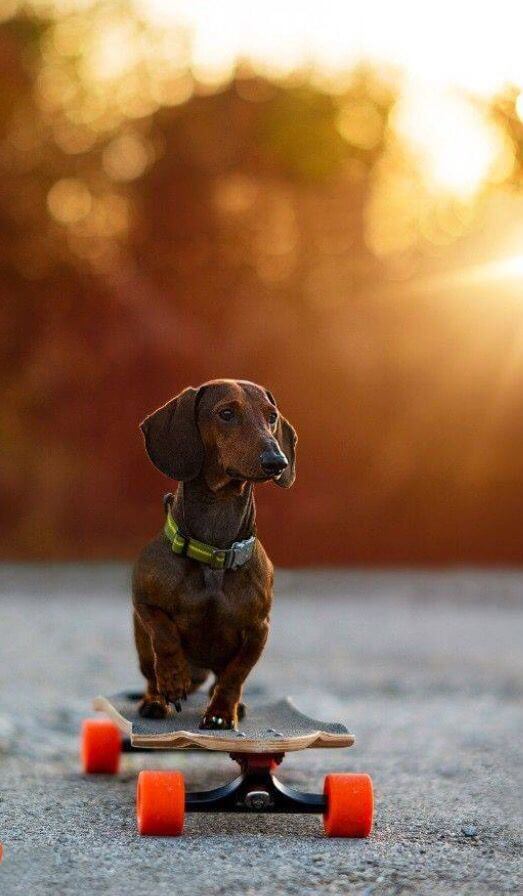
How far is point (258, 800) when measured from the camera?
366cm

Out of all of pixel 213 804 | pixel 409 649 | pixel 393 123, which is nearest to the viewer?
pixel 213 804

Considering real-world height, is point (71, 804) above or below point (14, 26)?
below

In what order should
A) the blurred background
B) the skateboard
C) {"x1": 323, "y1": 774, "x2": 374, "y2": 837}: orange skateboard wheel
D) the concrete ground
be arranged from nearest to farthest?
the concrete ground
the skateboard
{"x1": 323, "y1": 774, "x2": 374, "y2": 837}: orange skateboard wheel
the blurred background

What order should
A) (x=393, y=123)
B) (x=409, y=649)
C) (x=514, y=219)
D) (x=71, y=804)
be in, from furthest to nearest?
1. (x=393, y=123)
2. (x=514, y=219)
3. (x=409, y=649)
4. (x=71, y=804)

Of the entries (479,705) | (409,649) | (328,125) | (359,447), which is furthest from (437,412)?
(479,705)

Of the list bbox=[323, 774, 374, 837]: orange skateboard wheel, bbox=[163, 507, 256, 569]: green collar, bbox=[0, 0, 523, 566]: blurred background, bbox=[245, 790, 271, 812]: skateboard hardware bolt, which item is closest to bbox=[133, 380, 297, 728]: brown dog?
bbox=[163, 507, 256, 569]: green collar

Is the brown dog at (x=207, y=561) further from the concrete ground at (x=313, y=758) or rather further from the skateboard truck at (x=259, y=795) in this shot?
the concrete ground at (x=313, y=758)

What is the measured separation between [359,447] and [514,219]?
3086 millimetres

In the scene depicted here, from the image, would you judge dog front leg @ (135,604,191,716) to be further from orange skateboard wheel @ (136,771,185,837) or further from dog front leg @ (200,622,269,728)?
orange skateboard wheel @ (136,771,185,837)

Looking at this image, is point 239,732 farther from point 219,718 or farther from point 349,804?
point 349,804

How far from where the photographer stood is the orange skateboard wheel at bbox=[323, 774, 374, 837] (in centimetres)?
359

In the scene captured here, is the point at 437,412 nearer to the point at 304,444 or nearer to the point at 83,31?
the point at 304,444

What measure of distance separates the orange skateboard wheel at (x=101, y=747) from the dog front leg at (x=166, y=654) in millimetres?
1019

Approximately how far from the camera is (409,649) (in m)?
8.95
